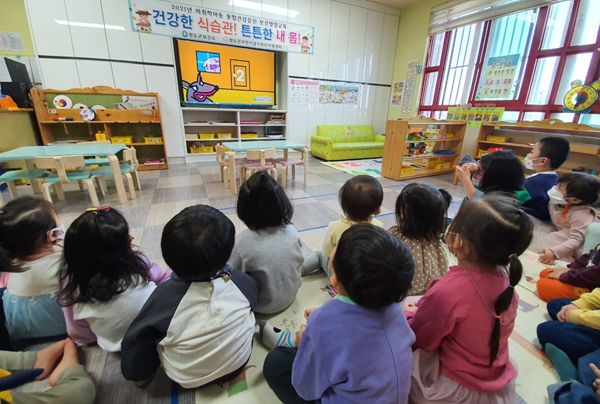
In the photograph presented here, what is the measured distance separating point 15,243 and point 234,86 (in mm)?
4771

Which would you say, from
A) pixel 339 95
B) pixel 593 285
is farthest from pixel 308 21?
pixel 593 285

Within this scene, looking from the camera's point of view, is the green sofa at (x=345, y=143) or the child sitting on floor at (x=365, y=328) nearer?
the child sitting on floor at (x=365, y=328)

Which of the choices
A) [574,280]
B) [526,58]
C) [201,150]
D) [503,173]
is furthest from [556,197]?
[201,150]

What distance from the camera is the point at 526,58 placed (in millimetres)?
4164

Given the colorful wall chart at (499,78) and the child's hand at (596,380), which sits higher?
the colorful wall chart at (499,78)

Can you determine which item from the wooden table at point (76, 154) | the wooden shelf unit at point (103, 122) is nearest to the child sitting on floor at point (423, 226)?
the wooden table at point (76, 154)

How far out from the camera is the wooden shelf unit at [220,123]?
16.4 ft

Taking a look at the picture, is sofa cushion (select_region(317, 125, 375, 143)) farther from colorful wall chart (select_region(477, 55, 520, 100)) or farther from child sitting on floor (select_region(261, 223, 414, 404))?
child sitting on floor (select_region(261, 223, 414, 404))

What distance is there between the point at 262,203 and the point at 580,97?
4733mm

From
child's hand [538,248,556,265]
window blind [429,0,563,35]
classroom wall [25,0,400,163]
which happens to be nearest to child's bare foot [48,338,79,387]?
child's hand [538,248,556,265]

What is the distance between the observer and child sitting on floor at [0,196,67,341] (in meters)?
0.98

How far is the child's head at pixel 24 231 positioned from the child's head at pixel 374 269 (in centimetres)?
117

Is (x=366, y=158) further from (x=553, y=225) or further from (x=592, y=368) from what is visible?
(x=592, y=368)

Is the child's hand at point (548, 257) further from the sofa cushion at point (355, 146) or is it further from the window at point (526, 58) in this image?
the sofa cushion at point (355, 146)
